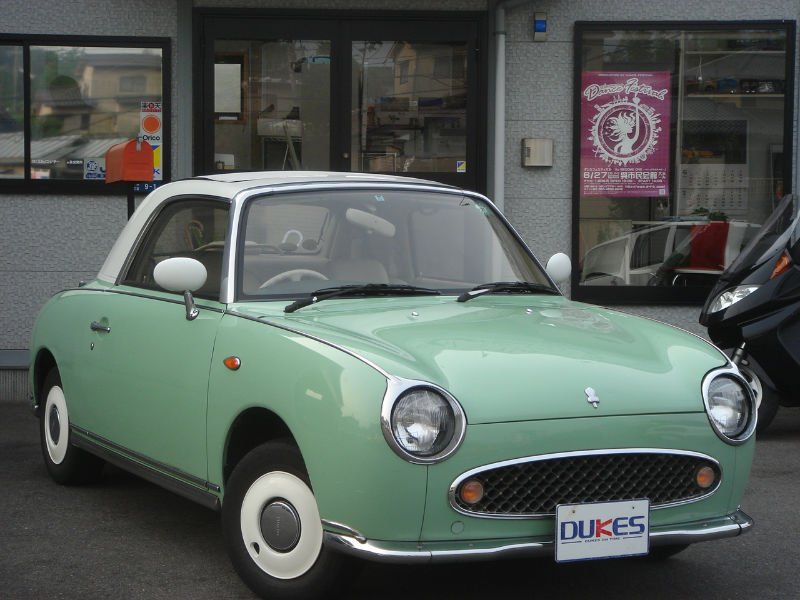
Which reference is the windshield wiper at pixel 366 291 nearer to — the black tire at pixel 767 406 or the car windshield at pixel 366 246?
the car windshield at pixel 366 246

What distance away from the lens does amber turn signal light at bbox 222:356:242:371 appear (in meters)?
4.44

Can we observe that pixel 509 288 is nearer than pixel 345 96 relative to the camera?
Yes

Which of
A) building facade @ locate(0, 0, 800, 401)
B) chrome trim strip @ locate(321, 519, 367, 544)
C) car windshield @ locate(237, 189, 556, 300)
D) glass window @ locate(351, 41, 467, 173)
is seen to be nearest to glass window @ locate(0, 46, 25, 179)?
building facade @ locate(0, 0, 800, 401)

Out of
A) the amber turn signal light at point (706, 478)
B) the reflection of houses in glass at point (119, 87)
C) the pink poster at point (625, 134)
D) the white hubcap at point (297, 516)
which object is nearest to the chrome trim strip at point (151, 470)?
the white hubcap at point (297, 516)

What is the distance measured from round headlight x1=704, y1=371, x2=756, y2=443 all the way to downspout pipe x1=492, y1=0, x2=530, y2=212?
621 centimetres

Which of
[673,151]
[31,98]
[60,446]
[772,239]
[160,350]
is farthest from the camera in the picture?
[673,151]

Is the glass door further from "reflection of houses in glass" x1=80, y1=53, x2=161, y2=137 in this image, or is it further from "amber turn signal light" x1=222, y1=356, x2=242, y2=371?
"amber turn signal light" x1=222, y1=356, x2=242, y2=371

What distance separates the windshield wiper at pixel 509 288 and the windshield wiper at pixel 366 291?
0.16 metres

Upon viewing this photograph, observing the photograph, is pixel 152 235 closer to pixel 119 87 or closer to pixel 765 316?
pixel 765 316

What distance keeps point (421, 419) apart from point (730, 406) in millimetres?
1141

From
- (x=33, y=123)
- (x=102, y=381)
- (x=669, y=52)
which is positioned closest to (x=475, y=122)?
(x=669, y=52)

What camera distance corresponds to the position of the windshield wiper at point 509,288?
504 centimetres

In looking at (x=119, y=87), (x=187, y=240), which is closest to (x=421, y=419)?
(x=187, y=240)

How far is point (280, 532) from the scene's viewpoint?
413 centimetres
